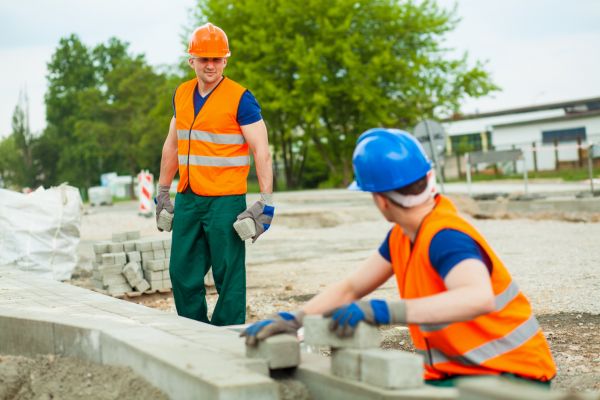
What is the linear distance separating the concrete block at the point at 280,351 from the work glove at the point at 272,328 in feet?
0.11

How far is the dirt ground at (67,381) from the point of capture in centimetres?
381

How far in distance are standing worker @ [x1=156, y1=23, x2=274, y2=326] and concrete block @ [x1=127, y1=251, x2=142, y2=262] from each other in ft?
11.9

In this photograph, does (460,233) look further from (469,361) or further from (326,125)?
(326,125)

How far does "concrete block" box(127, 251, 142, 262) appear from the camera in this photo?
957 centimetres

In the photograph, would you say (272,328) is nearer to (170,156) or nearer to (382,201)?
(382,201)

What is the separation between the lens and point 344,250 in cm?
1398

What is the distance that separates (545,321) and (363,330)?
159 inches

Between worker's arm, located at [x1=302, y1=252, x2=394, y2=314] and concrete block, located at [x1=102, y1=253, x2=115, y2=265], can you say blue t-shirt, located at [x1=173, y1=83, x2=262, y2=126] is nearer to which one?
worker's arm, located at [x1=302, y1=252, x2=394, y2=314]

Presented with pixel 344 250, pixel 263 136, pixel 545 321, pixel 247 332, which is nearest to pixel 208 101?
pixel 263 136

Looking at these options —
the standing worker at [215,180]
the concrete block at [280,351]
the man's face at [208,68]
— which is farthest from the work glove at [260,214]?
the concrete block at [280,351]

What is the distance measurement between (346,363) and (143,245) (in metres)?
6.63

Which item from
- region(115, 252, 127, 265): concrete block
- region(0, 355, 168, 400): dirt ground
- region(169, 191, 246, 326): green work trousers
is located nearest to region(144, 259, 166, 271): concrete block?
region(115, 252, 127, 265): concrete block

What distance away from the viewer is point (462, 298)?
3.05m

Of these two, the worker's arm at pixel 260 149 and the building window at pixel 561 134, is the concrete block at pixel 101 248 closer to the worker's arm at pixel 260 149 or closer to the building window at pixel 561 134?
the worker's arm at pixel 260 149
